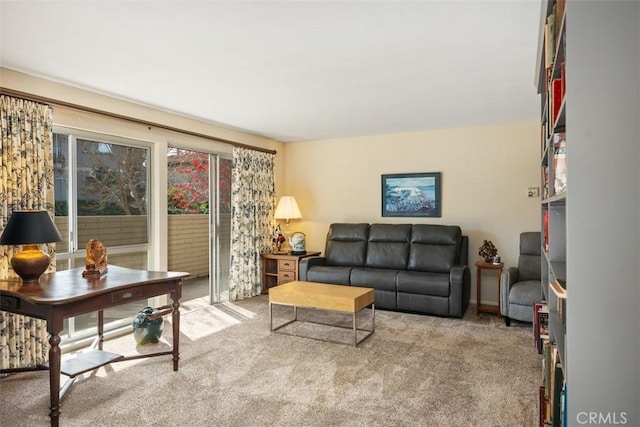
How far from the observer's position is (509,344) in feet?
11.7

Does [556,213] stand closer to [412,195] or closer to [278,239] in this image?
[412,195]

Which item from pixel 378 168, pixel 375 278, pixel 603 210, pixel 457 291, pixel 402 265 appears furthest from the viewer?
pixel 378 168

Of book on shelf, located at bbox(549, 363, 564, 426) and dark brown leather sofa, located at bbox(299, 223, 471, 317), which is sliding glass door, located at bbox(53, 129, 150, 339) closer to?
dark brown leather sofa, located at bbox(299, 223, 471, 317)

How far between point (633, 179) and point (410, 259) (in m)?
4.01

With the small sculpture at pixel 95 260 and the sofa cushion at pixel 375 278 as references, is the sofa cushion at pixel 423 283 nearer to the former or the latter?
the sofa cushion at pixel 375 278

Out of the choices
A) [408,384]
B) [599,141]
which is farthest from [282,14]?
[408,384]

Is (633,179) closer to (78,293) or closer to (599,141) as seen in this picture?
(599,141)

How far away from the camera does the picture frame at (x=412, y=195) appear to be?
535 centimetres

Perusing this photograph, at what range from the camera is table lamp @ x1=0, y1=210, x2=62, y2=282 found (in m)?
2.54

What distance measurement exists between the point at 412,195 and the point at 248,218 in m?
2.26

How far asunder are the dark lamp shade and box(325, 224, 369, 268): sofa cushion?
3.45 metres

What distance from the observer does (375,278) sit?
4.70 metres

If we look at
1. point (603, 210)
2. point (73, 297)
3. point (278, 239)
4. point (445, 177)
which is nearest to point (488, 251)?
point (445, 177)

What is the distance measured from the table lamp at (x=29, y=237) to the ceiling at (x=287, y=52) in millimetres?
1120
